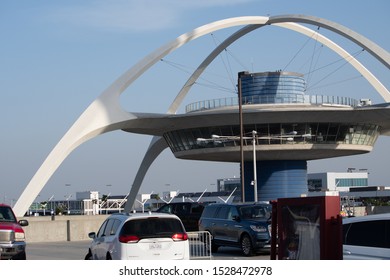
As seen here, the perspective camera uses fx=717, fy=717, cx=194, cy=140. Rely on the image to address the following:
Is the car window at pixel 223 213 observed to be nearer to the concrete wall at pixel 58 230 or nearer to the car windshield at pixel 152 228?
the car windshield at pixel 152 228

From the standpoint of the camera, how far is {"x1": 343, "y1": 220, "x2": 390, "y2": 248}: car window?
1245 cm

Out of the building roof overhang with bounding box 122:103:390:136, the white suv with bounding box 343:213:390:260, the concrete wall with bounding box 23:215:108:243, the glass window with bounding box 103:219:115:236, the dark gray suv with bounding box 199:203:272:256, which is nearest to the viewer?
the white suv with bounding box 343:213:390:260

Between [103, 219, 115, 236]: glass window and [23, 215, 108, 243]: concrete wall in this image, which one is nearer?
[103, 219, 115, 236]: glass window

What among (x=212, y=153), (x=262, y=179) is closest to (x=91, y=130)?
(x=212, y=153)

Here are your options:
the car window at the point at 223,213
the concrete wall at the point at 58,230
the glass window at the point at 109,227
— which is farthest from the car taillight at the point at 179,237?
the concrete wall at the point at 58,230

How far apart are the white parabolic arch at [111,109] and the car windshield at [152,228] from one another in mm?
45548

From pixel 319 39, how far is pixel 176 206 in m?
41.0

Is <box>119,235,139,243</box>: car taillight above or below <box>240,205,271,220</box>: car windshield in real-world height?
below

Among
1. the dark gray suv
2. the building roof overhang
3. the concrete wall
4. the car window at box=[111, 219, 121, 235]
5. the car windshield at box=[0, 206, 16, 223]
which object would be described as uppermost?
the building roof overhang

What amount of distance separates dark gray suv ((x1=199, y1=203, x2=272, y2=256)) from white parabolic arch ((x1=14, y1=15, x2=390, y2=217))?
35.9 metres

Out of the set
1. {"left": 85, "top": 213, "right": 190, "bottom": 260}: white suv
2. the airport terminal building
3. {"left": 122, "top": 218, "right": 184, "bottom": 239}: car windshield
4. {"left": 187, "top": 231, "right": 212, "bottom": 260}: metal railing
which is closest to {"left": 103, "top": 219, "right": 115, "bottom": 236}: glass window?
{"left": 85, "top": 213, "right": 190, "bottom": 260}: white suv

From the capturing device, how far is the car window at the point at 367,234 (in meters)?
12.4

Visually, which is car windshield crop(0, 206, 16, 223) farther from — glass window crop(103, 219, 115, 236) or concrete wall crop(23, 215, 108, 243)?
concrete wall crop(23, 215, 108, 243)
